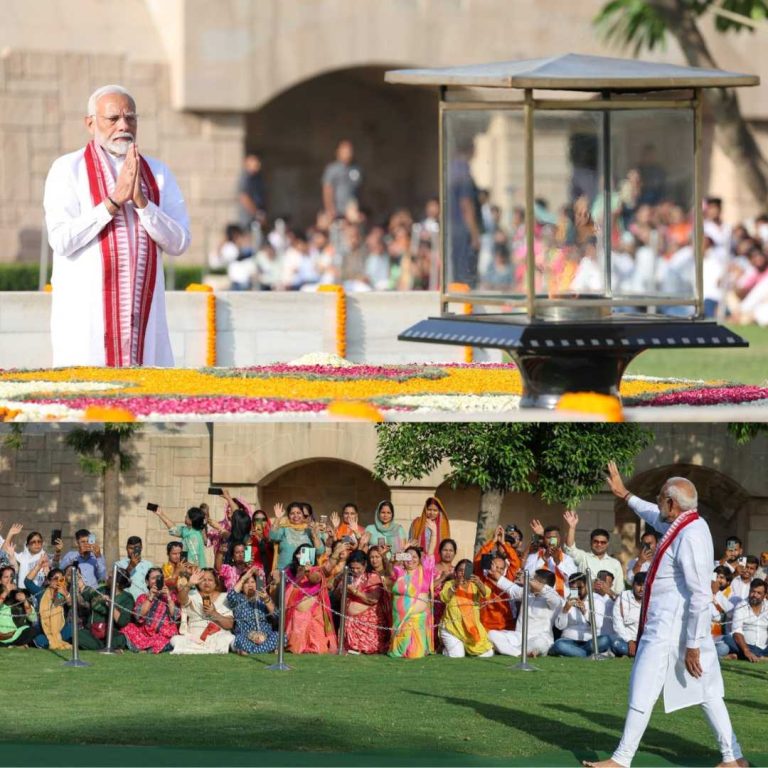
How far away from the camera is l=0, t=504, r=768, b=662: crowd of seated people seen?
8.07 meters

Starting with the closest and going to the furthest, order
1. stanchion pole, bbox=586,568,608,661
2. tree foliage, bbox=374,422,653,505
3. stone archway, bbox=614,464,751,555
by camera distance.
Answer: tree foliage, bbox=374,422,653,505 < stone archway, bbox=614,464,751,555 < stanchion pole, bbox=586,568,608,661

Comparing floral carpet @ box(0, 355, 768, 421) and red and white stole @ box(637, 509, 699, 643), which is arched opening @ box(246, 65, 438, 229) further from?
red and white stole @ box(637, 509, 699, 643)

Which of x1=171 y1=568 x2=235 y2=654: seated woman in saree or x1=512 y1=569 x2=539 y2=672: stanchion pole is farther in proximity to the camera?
x1=512 y1=569 x2=539 y2=672: stanchion pole

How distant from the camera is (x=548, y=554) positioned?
324 inches

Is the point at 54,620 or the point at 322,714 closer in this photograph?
the point at 322,714

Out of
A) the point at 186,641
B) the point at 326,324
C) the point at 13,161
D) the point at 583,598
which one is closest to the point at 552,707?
the point at 583,598

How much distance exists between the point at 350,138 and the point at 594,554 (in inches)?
1070

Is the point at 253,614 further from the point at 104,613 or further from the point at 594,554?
the point at 594,554

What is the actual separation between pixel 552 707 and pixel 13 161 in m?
21.5

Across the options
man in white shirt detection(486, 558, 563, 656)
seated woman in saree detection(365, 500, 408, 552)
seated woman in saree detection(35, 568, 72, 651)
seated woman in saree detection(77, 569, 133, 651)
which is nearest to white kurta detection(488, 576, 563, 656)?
man in white shirt detection(486, 558, 563, 656)

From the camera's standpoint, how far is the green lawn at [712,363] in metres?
17.2

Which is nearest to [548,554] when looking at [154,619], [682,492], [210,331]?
[682,492]

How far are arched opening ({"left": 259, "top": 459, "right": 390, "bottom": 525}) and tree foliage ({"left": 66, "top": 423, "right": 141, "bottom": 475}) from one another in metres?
0.54

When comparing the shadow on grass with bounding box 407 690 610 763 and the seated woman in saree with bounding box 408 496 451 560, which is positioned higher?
the seated woman in saree with bounding box 408 496 451 560
